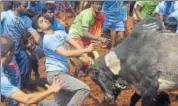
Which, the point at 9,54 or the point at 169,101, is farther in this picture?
the point at 169,101

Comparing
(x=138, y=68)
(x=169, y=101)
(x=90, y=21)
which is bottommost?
(x=169, y=101)

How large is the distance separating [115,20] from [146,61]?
648 mm

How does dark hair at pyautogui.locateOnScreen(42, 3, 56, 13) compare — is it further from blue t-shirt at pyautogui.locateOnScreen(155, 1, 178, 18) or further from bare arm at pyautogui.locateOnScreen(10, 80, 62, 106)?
blue t-shirt at pyautogui.locateOnScreen(155, 1, 178, 18)

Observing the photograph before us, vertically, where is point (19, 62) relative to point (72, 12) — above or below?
below

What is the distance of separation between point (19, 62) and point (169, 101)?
1874mm

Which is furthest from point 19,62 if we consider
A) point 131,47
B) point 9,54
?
point 131,47

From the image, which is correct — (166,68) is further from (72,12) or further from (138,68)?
(72,12)

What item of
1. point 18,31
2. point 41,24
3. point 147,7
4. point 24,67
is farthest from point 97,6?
point 24,67

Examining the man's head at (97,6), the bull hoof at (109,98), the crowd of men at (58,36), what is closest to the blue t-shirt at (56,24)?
the crowd of men at (58,36)

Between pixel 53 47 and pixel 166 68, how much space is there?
132 cm

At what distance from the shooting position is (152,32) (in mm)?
7031

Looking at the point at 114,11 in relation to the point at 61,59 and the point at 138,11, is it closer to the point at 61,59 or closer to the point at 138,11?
the point at 138,11

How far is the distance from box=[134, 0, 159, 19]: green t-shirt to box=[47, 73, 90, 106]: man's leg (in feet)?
3.56

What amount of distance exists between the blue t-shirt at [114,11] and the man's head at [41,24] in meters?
0.69
